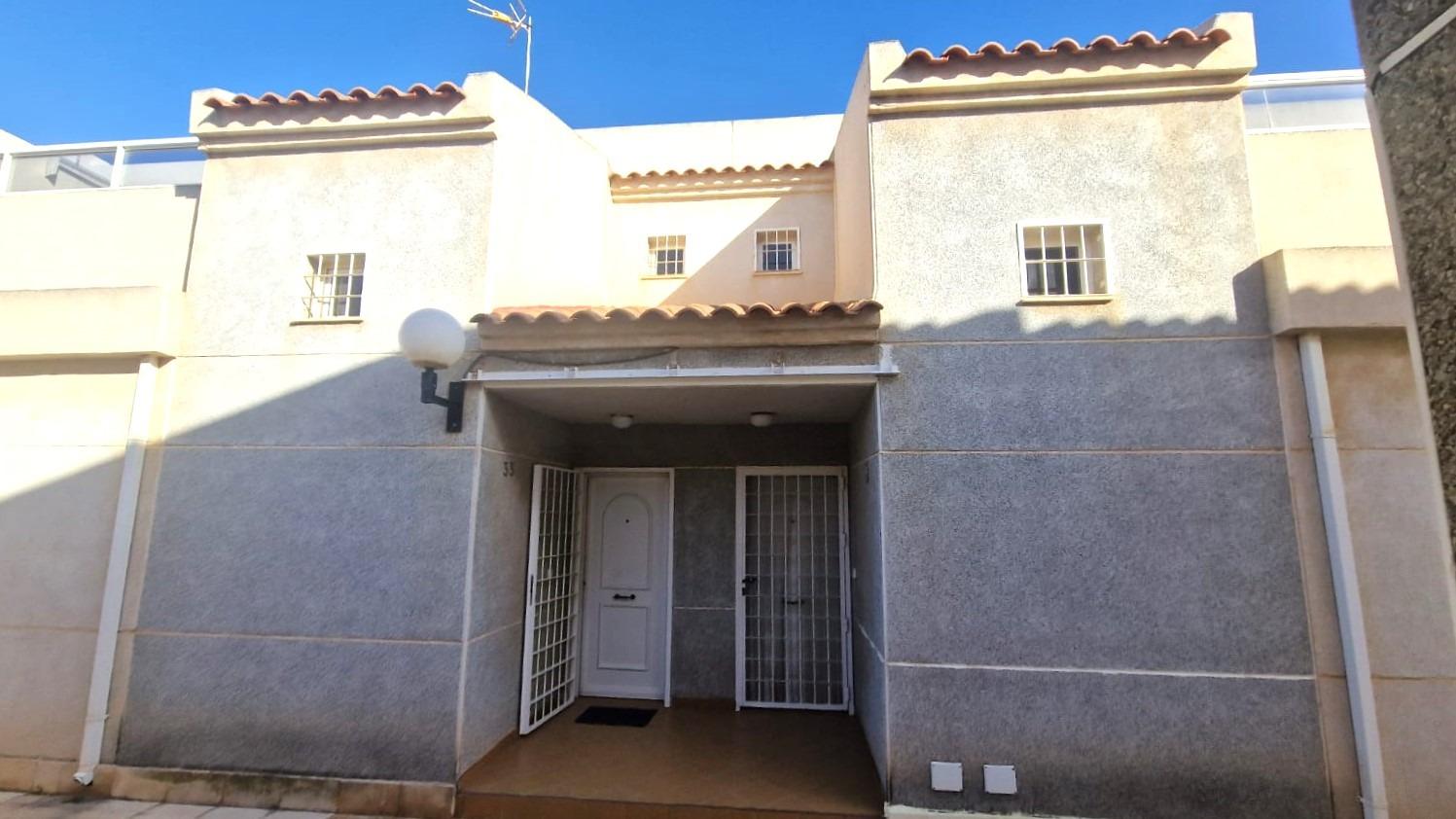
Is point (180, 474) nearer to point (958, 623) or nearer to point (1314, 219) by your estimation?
point (958, 623)

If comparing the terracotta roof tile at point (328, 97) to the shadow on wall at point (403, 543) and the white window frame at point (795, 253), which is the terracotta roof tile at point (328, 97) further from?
the white window frame at point (795, 253)

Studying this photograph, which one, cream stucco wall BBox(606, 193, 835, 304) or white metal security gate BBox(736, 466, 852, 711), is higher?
cream stucco wall BBox(606, 193, 835, 304)

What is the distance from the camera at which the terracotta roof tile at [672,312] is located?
5422 mm

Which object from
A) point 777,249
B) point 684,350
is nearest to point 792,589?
point 684,350

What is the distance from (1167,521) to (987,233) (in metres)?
2.86

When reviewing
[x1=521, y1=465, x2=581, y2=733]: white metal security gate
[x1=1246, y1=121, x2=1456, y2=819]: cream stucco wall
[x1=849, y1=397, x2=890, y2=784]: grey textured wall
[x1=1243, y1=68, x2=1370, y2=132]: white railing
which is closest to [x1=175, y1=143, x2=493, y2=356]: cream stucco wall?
[x1=521, y1=465, x2=581, y2=733]: white metal security gate

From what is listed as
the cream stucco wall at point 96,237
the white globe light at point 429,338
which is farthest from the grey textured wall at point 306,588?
the cream stucco wall at point 96,237

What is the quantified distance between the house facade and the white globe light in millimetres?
581

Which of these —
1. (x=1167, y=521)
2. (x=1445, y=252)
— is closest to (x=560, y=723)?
(x=1167, y=521)

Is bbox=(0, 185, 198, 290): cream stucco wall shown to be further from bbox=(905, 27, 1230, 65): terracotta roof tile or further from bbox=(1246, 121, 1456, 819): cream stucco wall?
bbox=(1246, 121, 1456, 819): cream stucco wall

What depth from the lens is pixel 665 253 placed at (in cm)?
961

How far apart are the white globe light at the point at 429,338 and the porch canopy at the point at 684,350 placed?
22.1 inches

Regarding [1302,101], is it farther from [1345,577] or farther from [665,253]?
[665,253]

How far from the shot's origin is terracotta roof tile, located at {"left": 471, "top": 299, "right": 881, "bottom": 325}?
5.42 metres
